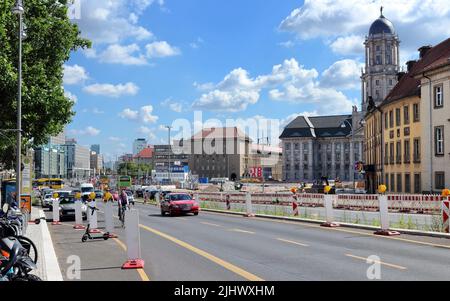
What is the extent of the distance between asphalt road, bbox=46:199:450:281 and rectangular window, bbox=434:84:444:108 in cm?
2715

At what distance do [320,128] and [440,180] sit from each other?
13583 cm

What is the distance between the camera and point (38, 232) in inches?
837

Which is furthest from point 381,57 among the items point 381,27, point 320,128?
point 320,128

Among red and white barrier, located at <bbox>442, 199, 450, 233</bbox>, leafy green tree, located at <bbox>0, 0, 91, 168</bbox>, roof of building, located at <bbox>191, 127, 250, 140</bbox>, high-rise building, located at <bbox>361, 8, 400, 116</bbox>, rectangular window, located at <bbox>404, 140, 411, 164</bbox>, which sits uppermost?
high-rise building, located at <bbox>361, 8, 400, 116</bbox>

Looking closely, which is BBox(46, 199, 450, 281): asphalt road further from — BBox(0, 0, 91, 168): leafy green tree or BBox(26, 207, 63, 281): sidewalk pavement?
BBox(0, 0, 91, 168): leafy green tree

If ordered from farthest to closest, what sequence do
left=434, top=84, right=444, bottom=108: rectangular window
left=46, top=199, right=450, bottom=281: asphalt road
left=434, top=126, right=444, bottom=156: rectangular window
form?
left=434, top=126, right=444, bottom=156: rectangular window → left=434, top=84, right=444, bottom=108: rectangular window → left=46, top=199, right=450, bottom=281: asphalt road

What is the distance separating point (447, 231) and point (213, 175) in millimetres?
160185

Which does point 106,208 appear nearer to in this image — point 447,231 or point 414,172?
point 447,231

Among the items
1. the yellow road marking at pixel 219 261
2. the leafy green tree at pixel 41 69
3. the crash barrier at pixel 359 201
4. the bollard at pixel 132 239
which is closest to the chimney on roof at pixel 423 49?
the crash barrier at pixel 359 201

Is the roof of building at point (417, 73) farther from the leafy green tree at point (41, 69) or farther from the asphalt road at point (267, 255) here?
the asphalt road at point (267, 255)

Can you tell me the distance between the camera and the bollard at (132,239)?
1185 centimetres

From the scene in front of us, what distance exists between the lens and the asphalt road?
10.8 m

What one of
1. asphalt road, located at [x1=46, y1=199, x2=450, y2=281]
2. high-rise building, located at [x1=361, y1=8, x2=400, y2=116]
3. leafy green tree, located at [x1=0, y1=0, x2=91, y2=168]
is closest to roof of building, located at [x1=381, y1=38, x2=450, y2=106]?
leafy green tree, located at [x1=0, y1=0, x2=91, y2=168]

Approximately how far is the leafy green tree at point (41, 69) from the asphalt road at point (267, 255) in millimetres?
8661
